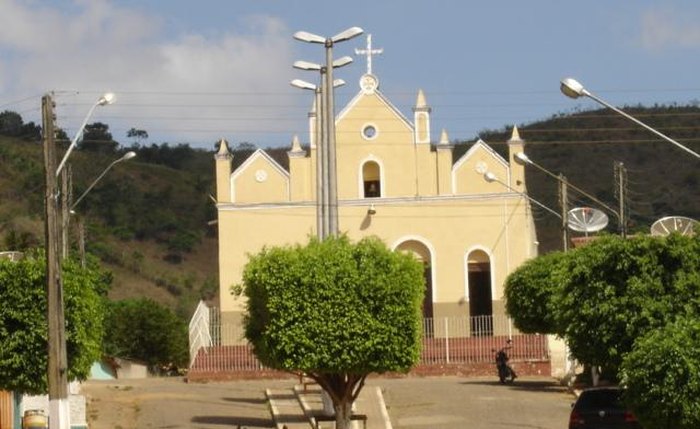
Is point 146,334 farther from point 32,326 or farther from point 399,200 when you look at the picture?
point 32,326

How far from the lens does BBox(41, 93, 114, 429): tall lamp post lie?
93.1 ft

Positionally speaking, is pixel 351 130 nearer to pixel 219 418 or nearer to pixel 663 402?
pixel 219 418

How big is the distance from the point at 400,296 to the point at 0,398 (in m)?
9.49

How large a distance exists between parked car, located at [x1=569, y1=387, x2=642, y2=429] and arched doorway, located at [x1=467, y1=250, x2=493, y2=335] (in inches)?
981

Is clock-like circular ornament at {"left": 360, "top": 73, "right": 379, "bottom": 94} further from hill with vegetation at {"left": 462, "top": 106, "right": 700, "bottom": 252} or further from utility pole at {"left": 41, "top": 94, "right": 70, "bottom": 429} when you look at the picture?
hill with vegetation at {"left": 462, "top": 106, "right": 700, "bottom": 252}

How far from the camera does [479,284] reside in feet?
184

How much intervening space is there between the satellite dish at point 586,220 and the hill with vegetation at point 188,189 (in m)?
49.9

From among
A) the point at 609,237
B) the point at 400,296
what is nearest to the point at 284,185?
the point at 400,296

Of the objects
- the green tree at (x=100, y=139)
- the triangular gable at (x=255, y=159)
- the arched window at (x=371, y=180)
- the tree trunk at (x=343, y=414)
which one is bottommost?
the tree trunk at (x=343, y=414)

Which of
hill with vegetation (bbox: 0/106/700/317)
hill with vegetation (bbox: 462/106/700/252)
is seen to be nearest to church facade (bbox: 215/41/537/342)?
hill with vegetation (bbox: 0/106/700/317)

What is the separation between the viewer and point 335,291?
104 ft

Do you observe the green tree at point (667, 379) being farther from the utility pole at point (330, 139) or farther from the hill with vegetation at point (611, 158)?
the hill with vegetation at point (611, 158)

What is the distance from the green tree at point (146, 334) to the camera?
70.5 metres

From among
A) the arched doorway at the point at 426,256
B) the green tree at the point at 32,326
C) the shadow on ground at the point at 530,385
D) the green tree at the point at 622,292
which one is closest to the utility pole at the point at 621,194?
the green tree at the point at 622,292
